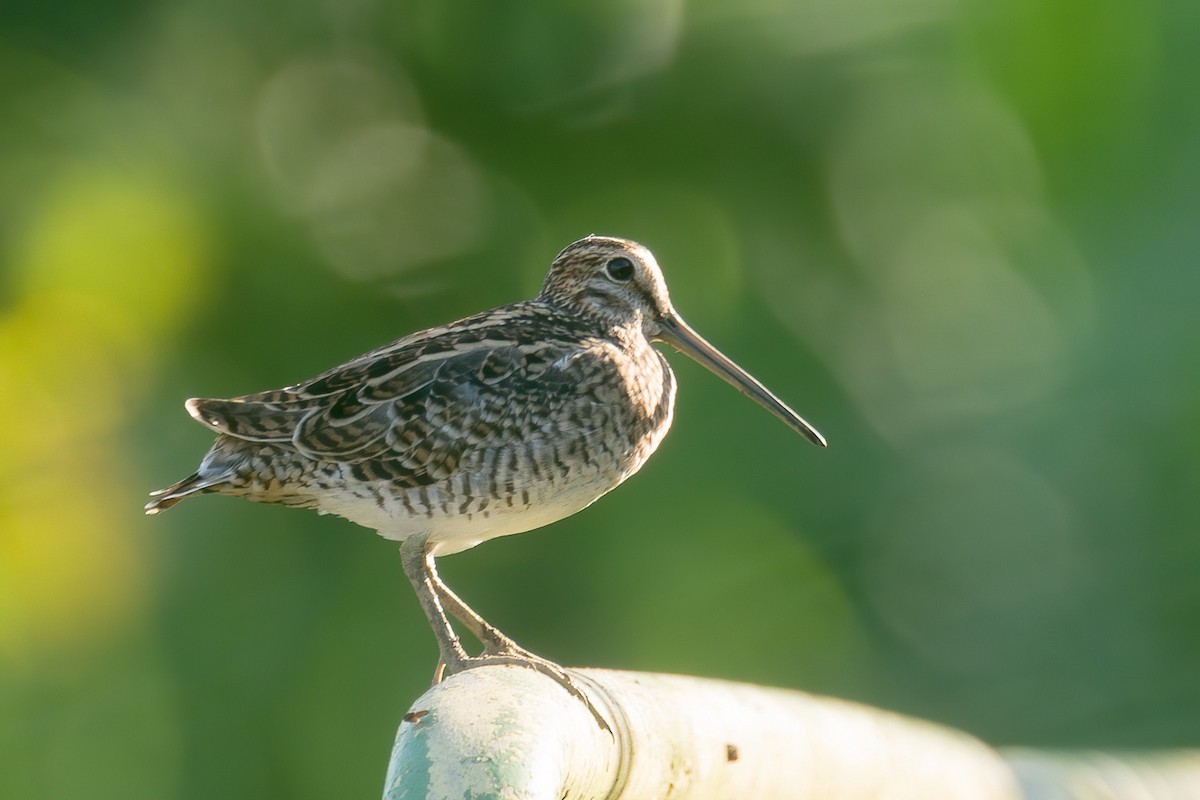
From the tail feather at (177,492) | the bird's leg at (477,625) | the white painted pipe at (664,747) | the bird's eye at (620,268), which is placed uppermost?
the bird's eye at (620,268)

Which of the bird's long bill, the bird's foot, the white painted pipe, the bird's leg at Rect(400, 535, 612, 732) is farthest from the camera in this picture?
the bird's long bill

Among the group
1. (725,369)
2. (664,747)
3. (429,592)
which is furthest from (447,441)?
(664,747)

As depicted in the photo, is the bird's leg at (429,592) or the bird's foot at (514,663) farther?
the bird's leg at (429,592)

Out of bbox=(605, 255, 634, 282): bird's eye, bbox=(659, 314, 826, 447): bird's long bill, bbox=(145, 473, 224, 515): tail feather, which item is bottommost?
bbox=(145, 473, 224, 515): tail feather

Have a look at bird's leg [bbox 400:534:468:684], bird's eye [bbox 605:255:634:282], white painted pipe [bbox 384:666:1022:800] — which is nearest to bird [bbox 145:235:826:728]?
bird's leg [bbox 400:534:468:684]

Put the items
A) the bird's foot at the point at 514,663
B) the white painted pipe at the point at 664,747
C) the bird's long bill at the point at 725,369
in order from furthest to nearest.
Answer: the bird's long bill at the point at 725,369 → the bird's foot at the point at 514,663 → the white painted pipe at the point at 664,747

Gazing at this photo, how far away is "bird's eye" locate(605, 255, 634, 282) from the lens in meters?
1.93

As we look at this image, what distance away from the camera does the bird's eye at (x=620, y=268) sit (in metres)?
1.93

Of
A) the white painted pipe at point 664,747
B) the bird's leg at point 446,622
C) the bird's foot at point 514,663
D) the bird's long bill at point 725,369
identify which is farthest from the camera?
the bird's long bill at point 725,369

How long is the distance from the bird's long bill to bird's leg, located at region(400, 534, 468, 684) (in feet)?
1.57

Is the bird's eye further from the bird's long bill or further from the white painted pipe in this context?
the white painted pipe

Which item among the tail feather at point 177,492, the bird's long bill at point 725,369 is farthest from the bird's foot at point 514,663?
the bird's long bill at point 725,369

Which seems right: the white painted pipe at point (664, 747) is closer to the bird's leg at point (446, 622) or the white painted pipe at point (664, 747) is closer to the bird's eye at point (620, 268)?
the bird's leg at point (446, 622)

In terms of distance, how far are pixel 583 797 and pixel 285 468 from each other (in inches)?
31.2
